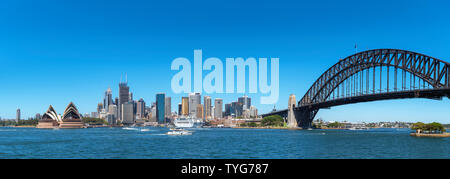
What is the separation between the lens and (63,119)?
188m

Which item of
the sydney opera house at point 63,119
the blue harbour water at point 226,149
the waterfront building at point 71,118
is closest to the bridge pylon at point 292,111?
the blue harbour water at point 226,149

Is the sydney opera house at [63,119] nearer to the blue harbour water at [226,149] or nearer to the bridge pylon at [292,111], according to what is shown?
the bridge pylon at [292,111]

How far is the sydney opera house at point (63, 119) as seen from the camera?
187 metres

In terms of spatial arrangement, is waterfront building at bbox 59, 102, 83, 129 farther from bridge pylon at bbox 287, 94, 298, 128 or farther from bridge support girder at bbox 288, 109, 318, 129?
bridge support girder at bbox 288, 109, 318, 129

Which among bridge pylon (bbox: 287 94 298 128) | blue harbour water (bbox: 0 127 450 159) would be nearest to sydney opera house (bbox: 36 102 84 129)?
bridge pylon (bbox: 287 94 298 128)

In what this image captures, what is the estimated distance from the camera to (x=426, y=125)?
7550 centimetres

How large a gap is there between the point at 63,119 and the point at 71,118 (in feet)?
11.9

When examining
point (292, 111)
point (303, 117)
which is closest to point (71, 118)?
point (292, 111)

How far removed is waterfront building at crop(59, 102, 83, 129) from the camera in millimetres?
185625

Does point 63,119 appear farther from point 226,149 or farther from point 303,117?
point 226,149

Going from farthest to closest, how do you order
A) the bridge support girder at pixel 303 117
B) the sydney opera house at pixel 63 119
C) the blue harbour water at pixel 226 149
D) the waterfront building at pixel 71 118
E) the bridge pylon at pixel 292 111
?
the sydney opera house at pixel 63 119, the waterfront building at pixel 71 118, the bridge pylon at pixel 292 111, the bridge support girder at pixel 303 117, the blue harbour water at pixel 226 149

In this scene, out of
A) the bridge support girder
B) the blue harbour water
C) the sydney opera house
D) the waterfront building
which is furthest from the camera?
the sydney opera house
